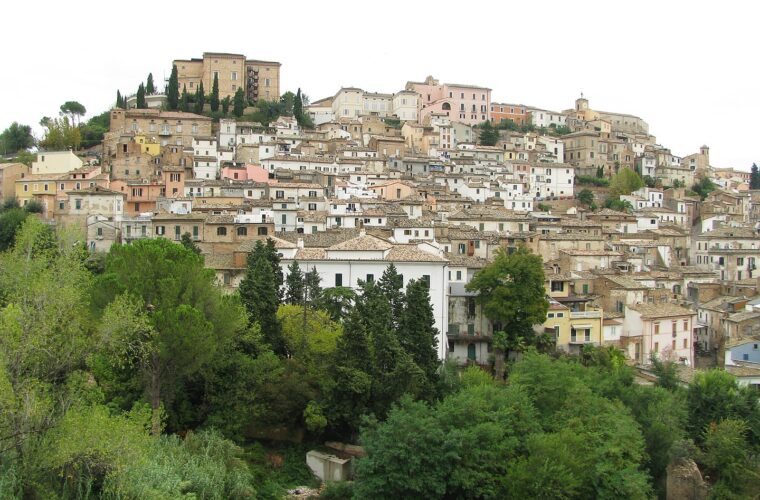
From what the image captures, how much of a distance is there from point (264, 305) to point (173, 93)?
154ft

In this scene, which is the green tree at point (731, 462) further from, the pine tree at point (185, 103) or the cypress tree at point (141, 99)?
the cypress tree at point (141, 99)

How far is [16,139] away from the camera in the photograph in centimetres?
6506


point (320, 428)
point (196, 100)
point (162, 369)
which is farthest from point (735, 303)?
point (196, 100)

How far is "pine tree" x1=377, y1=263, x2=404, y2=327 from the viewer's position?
27.1 meters

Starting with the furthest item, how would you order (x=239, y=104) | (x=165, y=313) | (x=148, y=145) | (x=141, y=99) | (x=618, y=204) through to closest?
1. (x=239, y=104)
2. (x=141, y=99)
3. (x=618, y=204)
4. (x=148, y=145)
5. (x=165, y=313)

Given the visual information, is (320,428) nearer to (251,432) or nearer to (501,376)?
(251,432)

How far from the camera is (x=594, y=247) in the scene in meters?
41.0

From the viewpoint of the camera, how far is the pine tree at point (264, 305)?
25.5 m

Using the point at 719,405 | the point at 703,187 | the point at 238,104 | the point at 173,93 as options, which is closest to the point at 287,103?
the point at 238,104

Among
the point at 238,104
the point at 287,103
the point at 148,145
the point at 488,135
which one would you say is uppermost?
the point at 287,103

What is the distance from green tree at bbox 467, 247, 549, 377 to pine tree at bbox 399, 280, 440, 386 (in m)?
3.96

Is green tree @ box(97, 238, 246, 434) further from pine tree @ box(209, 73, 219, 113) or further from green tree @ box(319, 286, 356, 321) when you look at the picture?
pine tree @ box(209, 73, 219, 113)

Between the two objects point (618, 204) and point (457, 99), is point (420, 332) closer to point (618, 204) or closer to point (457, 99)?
point (618, 204)

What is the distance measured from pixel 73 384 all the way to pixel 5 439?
7.02ft
